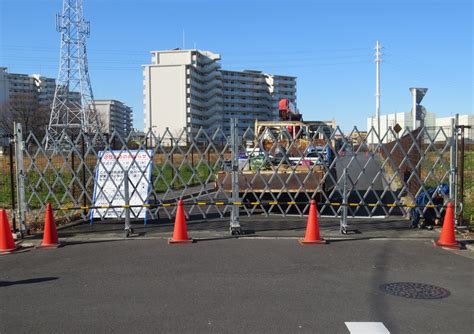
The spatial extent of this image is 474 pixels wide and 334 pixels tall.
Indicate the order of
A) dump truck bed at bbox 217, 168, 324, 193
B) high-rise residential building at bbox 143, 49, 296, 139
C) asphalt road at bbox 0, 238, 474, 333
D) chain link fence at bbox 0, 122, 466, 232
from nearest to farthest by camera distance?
asphalt road at bbox 0, 238, 474, 333, chain link fence at bbox 0, 122, 466, 232, dump truck bed at bbox 217, 168, 324, 193, high-rise residential building at bbox 143, 49, 296, 139

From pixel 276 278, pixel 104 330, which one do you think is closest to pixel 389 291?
pixel 276 278

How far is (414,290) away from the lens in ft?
19.0

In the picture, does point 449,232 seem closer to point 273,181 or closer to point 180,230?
point 273,181

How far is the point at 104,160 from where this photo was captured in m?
11.0

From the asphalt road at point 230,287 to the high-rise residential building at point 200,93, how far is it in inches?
3778

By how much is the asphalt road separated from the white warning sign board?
7.17 ft

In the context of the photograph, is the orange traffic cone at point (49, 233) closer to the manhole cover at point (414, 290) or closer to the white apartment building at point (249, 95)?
the manhole cover at point (414, 290)

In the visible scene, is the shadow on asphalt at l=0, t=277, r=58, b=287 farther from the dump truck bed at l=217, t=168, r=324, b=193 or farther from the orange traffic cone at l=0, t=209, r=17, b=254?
the dump truck bed at l=217, t=168, r=324, b=193

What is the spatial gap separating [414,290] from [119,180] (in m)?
7.37

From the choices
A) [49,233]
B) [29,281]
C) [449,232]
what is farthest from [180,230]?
[449,232]

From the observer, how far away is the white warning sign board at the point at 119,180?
1067 cm

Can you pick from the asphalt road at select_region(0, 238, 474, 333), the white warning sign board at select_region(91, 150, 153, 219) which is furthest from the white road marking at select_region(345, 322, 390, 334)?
the white warning sign board at select_region(91, 150, 153, 219)

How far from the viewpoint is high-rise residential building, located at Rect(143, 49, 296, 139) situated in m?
113

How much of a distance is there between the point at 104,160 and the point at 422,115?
318 inches
